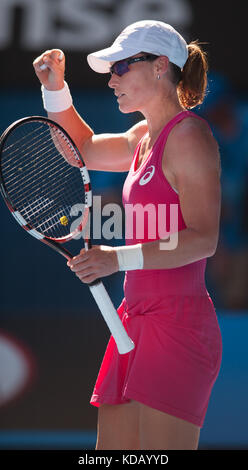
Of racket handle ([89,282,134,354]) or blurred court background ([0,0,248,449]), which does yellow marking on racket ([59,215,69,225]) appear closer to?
racket handle ([89,282,134,354])

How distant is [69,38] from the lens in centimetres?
428

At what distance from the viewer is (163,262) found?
216cm

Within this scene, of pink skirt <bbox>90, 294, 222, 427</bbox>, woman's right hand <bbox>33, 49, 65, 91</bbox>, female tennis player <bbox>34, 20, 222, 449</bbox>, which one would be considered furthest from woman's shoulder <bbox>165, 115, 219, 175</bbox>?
woman's right hand <bbox>33, 49, 65, 91</bbox>

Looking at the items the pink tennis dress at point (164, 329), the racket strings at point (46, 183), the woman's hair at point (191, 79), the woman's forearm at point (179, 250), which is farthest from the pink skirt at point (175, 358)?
the woman's hair at point (191, 79)

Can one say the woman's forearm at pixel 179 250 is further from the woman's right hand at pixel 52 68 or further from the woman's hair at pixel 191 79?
the woman's right hand at pixel 52 68

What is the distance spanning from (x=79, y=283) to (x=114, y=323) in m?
2.19

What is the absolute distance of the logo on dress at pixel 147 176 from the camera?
226 centimetres

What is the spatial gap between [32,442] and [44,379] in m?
0.35

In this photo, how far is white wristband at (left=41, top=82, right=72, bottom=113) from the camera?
262cm

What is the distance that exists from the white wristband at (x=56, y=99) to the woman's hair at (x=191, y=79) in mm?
429

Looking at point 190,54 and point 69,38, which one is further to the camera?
point 69,38
